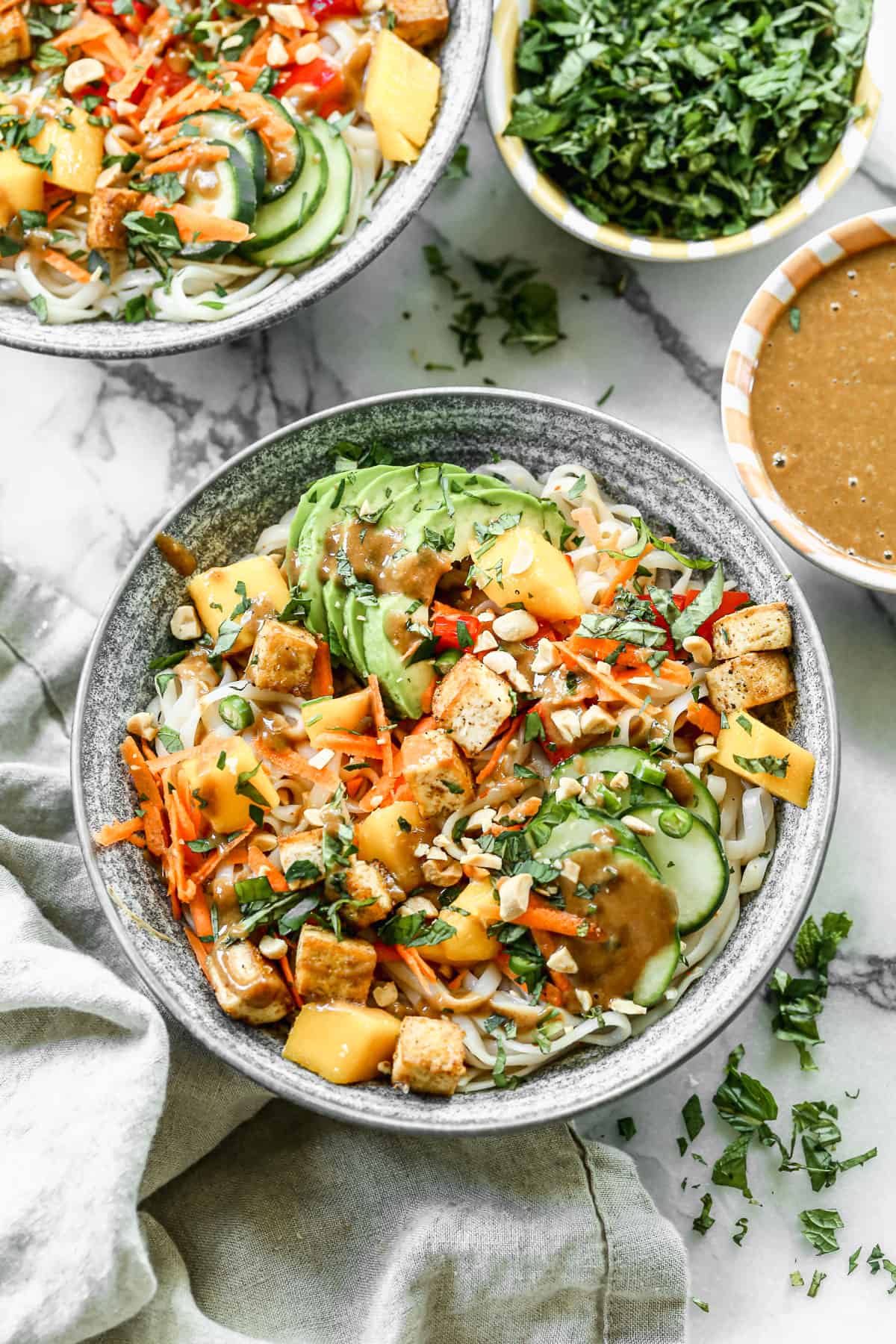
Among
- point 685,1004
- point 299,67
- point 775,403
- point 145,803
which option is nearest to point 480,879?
point 685,1004

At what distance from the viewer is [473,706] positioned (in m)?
3.45

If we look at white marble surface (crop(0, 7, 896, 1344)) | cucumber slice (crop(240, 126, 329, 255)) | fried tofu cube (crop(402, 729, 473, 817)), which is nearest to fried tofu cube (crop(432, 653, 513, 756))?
fried tofu cube (crop(402, 729, 473, 817))

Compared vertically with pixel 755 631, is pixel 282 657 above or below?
below

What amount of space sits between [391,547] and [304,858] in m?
0.93

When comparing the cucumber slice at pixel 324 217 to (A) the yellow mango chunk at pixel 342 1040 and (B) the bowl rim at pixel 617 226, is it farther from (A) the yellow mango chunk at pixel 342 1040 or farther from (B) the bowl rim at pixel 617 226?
(A) the yellow mango chunk at pixel 342 1040

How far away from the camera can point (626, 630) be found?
3555 mm

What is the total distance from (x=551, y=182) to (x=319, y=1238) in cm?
359

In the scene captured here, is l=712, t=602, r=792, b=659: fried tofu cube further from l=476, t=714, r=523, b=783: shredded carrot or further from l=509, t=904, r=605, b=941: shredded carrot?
l=509, t=904, r=605, b=941: shredded carrot

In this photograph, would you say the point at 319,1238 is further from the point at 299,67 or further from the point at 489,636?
the point at 299,67

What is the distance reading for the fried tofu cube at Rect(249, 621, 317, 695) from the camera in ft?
11.7

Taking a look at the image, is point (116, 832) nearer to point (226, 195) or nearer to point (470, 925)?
point (470, 925)

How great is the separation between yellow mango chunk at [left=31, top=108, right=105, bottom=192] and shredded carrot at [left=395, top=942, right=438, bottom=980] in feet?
8.99

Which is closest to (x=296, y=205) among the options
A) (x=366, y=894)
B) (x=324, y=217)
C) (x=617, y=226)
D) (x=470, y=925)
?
(x=324, y=217)

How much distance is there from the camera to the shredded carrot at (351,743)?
358cm
